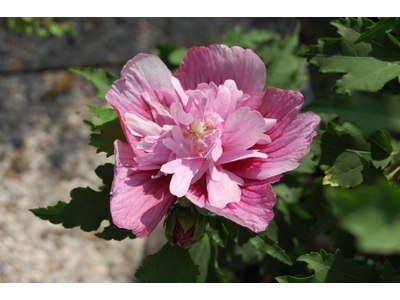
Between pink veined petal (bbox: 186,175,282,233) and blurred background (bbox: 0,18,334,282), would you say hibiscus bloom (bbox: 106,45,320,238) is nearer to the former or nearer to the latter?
pink veined petal (bbox: 186,175,282,233)

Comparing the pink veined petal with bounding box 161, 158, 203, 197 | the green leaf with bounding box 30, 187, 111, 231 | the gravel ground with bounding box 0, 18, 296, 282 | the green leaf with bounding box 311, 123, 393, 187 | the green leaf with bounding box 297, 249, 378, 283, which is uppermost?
the pink veined petal with bounding box 161, 158, 203, 197

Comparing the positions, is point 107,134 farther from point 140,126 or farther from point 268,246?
→ point 268,246

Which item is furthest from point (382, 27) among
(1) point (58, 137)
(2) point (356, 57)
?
(1) point (58, 137)

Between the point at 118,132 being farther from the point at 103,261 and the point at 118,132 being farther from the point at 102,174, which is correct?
the point at 103,261

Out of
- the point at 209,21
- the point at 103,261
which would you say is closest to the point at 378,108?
the point at 103,261

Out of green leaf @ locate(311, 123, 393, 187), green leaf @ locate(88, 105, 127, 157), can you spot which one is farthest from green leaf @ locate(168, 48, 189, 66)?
green leaf @ locate(311, 123, 393, 187)

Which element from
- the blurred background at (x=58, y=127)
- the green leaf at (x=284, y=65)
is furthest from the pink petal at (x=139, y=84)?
the blurred background at (x=58, y=127)
